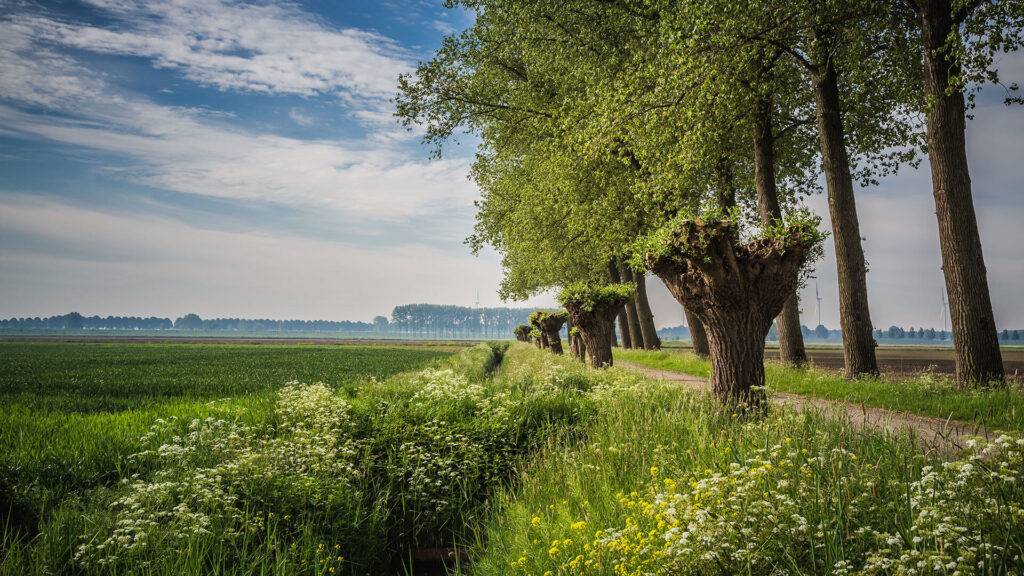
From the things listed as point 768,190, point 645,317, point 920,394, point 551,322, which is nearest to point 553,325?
point 551,322

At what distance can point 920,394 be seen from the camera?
9.38 metres

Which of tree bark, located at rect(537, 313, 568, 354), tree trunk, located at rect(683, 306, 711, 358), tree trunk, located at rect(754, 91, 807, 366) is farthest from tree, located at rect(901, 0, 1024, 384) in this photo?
tree bark, located at rect(537, 313, 568, 354)

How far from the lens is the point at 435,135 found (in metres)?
20.4

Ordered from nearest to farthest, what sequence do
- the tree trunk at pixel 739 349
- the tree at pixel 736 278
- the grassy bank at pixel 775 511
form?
1. the grassy bank at pixel 775 511
2. the tree at pixel 736 278
3. the tree trunk at pixel 739 349

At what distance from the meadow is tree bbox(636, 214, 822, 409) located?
2.76 feet

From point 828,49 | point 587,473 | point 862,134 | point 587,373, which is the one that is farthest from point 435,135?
point 587,473

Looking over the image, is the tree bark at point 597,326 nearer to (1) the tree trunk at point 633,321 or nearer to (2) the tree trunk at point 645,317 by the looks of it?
(2) the tree trunk at point 645,317

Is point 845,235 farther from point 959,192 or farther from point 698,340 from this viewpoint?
point 698,340

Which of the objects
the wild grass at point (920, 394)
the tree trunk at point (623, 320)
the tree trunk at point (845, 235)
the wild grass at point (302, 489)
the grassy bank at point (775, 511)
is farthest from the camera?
the tree trunk at point (623, 320)

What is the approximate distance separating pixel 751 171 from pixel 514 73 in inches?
412

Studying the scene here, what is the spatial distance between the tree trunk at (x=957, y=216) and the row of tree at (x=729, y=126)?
29 mm

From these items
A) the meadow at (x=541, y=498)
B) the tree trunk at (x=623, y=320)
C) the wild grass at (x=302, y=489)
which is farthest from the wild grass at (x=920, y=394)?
the tree trunk at (x=623, y=320)

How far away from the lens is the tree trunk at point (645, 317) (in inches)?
1115

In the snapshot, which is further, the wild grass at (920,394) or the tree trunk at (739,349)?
the tree trunk at (739,349)
